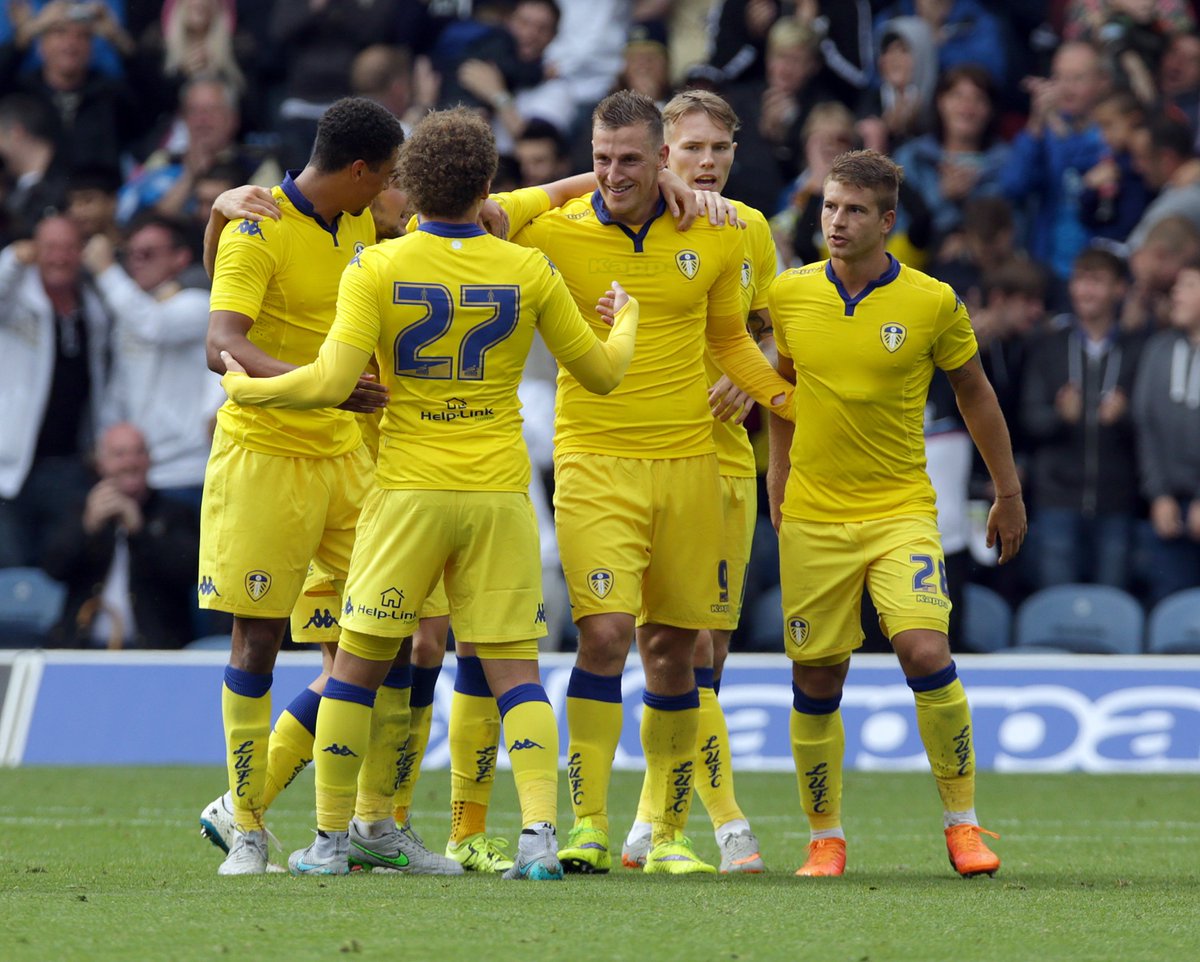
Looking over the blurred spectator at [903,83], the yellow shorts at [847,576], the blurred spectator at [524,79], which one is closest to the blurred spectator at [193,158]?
the blurred spectator at [524,79]

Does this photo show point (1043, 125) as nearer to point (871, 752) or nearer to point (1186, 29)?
point (1186, 29)

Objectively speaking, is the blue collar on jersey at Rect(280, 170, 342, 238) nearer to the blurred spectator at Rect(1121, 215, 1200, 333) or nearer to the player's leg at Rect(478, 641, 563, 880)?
the player's leg at Rect(478, 641, 563, 880)

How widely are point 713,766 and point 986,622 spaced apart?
5881mm

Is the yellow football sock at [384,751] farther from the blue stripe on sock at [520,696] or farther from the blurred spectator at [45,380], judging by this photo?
the blurred spectator at [45,380]

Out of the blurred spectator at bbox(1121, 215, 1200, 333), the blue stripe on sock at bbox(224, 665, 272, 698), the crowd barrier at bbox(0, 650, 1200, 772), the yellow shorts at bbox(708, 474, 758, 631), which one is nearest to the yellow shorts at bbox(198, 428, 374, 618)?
the blue stripe on sock at bbox(224, 665, 272, 698)

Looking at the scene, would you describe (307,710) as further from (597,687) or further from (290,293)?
(290,293)

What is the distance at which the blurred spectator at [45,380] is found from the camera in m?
13.0

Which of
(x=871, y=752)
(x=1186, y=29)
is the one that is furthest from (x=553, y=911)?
(x=1186, y=29)

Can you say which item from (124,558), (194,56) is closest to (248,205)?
(124,558)

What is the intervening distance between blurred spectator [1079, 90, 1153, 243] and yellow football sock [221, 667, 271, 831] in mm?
8449

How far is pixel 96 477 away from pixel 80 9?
3.90m

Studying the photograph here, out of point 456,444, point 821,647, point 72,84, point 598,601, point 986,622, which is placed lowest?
point 986,622

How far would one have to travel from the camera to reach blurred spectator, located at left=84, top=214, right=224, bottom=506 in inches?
505

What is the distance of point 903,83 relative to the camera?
43.5ft
